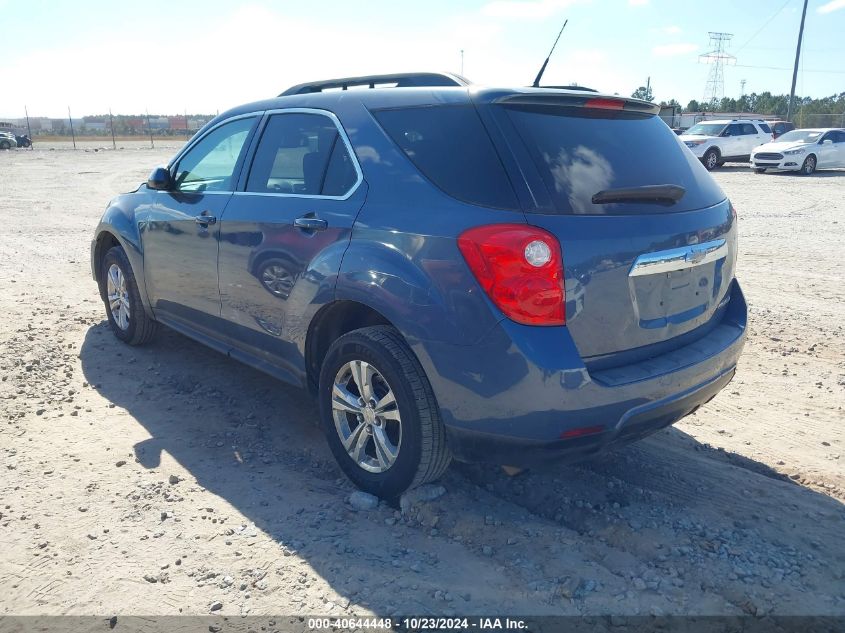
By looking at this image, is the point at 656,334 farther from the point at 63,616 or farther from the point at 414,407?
the point at 63,616

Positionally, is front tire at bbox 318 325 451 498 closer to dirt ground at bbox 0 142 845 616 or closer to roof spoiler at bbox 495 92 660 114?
dirt ground at bbox 0 142 845 616

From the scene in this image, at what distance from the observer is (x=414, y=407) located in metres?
3.03

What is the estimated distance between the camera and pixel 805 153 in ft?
76.1

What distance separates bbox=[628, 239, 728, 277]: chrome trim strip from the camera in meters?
2.91

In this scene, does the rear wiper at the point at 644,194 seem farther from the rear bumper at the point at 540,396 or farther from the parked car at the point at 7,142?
the parked car at the point at 7,142

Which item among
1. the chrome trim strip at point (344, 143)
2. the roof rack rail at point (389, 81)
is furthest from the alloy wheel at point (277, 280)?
the roof rack rail at point (389, 81)

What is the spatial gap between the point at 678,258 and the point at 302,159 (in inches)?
78.7

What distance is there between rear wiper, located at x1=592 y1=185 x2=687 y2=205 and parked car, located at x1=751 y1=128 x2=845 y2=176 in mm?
23168

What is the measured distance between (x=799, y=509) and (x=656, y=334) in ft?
3.82

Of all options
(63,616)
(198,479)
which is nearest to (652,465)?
(198,479)

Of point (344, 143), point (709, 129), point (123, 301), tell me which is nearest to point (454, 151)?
point (344, 143)

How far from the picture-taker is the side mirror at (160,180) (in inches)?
188

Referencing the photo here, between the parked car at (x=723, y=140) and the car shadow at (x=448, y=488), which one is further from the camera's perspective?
the parked car at (x=723, y=140)

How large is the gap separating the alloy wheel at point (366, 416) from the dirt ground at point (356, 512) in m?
0.26
